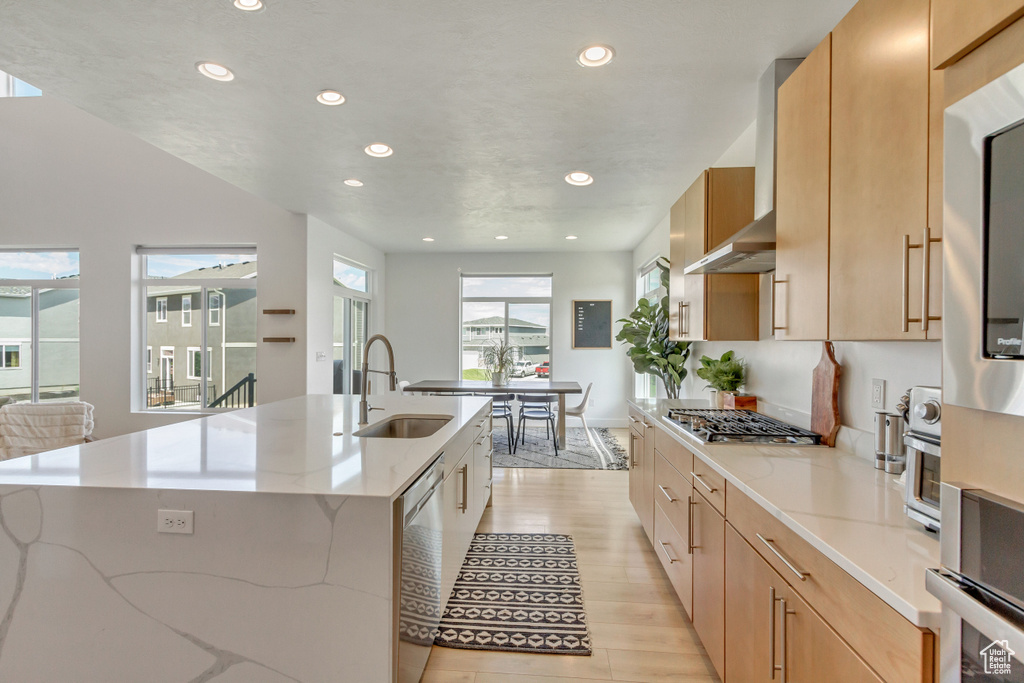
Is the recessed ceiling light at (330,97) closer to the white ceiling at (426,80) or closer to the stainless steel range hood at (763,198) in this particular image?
the white ceiling at (426,80)

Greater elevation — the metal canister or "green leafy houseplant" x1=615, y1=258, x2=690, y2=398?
"green leafy houseplant" x1=615, y1=258, x2=690, y2=398

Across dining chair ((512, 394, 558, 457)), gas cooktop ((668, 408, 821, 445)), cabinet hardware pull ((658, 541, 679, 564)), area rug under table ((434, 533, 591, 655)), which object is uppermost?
→ gas cooktop ((668, 408, 821, 445))

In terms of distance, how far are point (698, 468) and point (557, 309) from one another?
5396 millimetres

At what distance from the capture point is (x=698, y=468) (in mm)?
1968

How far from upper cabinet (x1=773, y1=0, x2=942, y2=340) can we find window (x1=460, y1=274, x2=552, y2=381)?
18.3 feet

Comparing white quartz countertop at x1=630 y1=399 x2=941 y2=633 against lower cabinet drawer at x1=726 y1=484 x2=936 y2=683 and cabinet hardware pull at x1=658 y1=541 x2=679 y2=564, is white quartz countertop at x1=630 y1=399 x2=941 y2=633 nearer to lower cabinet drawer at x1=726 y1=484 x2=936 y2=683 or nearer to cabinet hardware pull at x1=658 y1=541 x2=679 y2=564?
lower cabinet drawer at x1=726 y1=484 x2=936 y2=683

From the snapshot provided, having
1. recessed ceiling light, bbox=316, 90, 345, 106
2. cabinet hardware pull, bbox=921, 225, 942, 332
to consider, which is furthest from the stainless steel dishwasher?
recessed ceiling light, bbox=316, 90, 345, 106

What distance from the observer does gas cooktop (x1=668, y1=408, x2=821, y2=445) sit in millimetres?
2043

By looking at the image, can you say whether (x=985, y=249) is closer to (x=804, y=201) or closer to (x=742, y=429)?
(x=804, y=201)

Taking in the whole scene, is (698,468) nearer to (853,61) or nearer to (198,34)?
(853,61)

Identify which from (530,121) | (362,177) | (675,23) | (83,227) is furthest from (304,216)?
(675,23)

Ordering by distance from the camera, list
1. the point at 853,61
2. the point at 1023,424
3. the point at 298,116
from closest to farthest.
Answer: the point at 1023,424, the point at 853,61, the point at 298,116

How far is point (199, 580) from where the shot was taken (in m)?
1.40

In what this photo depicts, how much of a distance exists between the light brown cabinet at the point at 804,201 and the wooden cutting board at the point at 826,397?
395 millimetres
